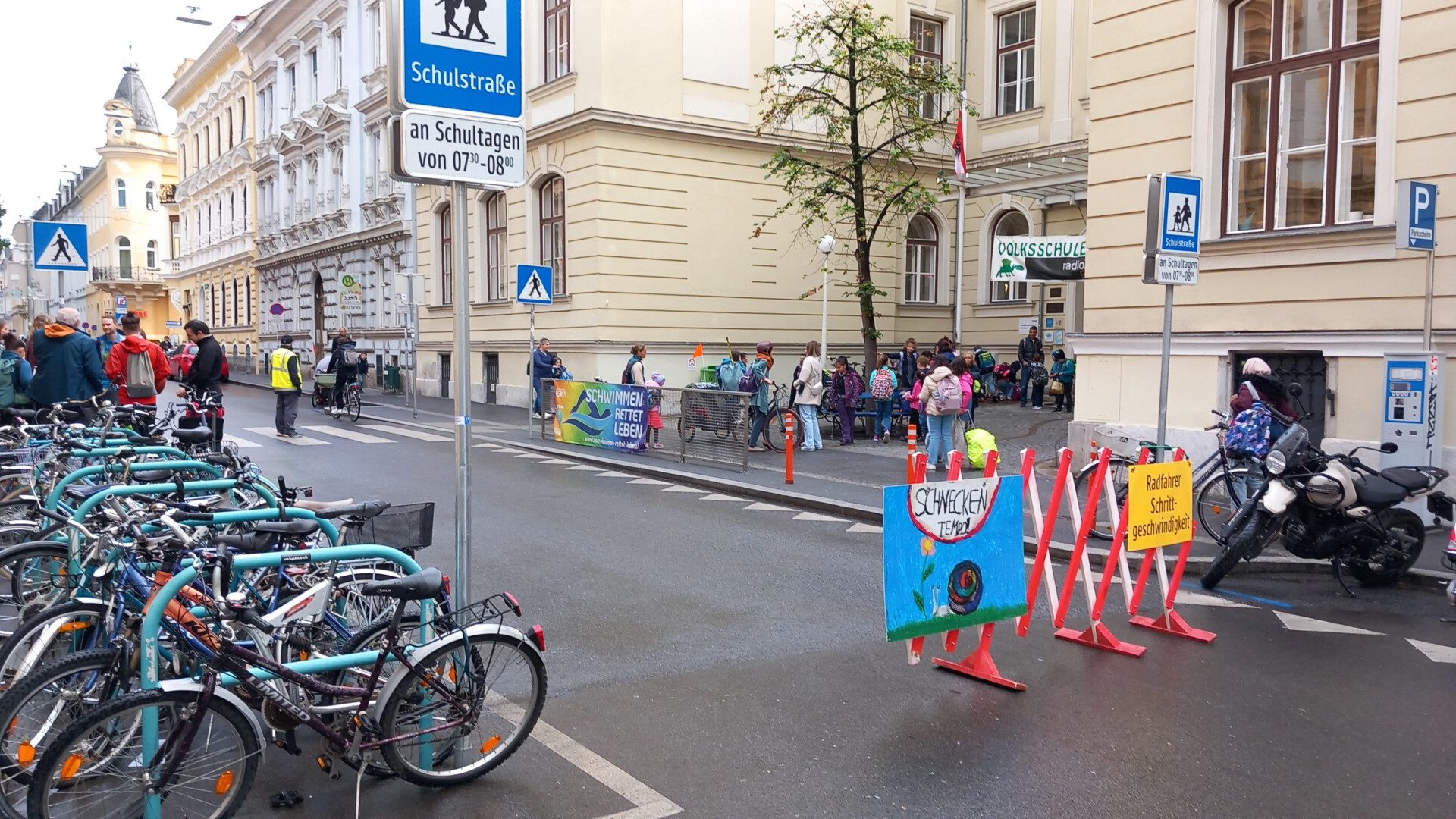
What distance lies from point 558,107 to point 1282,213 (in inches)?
636

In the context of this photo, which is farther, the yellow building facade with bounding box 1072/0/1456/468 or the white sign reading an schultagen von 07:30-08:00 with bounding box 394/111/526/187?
the yellow building facade with bounding box 1072/0/1456/468

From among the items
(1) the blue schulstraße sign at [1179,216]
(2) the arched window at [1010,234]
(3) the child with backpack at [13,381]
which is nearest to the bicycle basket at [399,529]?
(1) the blue schulstraße sign at [1179,216]

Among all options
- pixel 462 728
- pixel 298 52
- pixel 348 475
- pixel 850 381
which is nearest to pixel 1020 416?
pixel 850 381

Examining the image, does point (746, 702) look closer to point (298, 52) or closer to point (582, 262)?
point (582, 262)

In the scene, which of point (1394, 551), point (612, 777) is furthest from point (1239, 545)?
point (612, 777)

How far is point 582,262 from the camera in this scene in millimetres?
23484

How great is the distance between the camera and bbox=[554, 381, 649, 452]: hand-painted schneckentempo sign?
16297 millimetres

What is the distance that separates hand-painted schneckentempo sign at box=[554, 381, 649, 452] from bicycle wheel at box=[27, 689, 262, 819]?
12.4 m

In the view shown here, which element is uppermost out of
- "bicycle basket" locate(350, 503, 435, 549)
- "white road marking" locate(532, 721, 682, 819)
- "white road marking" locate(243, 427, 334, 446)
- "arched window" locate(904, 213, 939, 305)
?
"arched window" locate(904, 213, 939, 305)

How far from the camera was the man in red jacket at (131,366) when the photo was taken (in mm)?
11320

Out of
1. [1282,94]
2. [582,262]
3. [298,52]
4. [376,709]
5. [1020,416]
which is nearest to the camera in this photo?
[376,709]

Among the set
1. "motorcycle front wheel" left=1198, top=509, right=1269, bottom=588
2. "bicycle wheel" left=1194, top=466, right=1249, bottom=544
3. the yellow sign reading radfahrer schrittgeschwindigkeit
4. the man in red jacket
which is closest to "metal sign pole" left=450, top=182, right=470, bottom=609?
the yellow sign reading radfahrer schrittgeschwindigkeit

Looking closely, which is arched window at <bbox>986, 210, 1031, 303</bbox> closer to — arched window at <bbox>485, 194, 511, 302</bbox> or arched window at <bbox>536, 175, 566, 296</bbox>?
arched window at <bbox>536, 175, 566, 296</bbox>

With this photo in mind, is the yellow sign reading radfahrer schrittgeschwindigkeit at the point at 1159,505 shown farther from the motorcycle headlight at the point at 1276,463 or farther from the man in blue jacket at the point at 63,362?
the man in blue jacket at the point at 63,362
